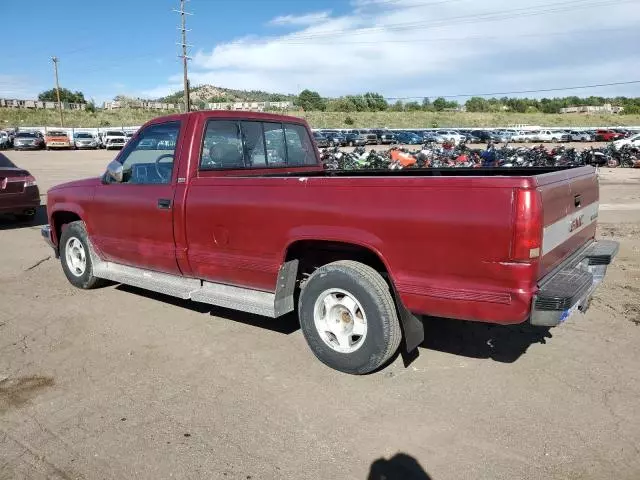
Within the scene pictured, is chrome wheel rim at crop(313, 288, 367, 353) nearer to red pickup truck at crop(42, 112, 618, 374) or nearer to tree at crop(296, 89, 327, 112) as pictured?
red pickup truck at crop(42, 112, 618, 374)

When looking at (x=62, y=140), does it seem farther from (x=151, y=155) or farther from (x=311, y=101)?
(x=311, y=101)

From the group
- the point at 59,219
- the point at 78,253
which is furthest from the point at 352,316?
the point at 59,219

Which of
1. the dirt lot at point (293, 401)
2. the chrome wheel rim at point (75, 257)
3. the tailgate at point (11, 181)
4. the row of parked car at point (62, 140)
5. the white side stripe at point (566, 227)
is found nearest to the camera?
the dirt lot at point (293, 401)

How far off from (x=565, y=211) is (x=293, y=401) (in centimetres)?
225

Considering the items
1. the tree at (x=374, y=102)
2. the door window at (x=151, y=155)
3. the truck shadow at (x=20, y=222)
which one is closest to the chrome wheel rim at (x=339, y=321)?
the door window at (x=151, y=155)

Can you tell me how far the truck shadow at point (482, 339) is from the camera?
438cm

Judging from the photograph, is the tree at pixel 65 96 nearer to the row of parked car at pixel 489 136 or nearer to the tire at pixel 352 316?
the row of parked car at pixel 489 136

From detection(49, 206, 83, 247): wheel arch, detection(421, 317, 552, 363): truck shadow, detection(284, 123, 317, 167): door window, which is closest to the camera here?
detection(421, 317, 552, 363): truck shadow

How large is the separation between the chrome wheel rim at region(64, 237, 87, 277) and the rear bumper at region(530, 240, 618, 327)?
193 inches

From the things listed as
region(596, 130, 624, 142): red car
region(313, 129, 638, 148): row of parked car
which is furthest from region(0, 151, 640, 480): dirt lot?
region(596, 130, 624, 142): red car

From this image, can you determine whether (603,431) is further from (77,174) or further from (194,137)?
(77,174)

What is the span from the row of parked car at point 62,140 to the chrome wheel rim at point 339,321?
40.1m

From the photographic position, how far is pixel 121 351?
454 cm

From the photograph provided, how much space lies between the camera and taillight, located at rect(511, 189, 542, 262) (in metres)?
3.05
